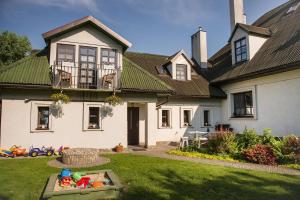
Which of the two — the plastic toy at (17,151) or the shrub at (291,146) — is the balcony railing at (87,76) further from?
the shrub at (291,146)

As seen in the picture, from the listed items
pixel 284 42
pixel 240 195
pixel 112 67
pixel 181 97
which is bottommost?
pixel 240 195

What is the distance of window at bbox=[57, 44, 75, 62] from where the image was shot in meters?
13.2

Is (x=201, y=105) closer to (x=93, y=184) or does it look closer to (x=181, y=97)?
(x=181, y=97)

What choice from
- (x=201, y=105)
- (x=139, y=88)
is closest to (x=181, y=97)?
(x=201, y=105)

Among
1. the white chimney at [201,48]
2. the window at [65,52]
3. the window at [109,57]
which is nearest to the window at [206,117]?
the white chimney at [201,48]

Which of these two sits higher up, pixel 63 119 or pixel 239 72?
pixel 239 72

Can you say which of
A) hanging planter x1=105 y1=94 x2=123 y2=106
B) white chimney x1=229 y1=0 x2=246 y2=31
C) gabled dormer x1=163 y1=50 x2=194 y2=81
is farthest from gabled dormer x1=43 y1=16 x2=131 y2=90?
white chimney x1=229 y1=0 x2=246 y2=31

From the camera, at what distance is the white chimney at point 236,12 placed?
21719mm

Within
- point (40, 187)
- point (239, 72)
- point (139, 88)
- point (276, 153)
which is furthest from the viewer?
point (239, 72)

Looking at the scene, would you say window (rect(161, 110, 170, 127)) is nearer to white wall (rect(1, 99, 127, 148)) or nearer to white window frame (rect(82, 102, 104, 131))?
white wall (rect(1, 99, 127, 148))

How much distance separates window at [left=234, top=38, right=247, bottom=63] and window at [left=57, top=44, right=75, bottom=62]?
12186 millimetres

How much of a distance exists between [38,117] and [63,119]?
133 centimetres

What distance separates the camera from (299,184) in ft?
23.2

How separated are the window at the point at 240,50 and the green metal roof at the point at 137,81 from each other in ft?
21.8
